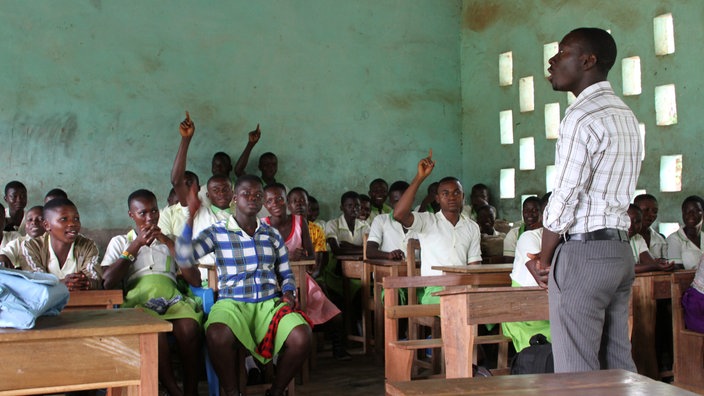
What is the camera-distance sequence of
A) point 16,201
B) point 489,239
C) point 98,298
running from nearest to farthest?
point 98,298
point 16,201
point 489,239

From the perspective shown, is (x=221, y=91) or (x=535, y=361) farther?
(x=221, y=91)

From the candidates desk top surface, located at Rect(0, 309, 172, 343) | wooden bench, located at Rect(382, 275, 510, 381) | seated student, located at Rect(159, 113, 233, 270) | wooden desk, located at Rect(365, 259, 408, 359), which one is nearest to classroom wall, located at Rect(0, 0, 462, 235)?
seated student, located at Rect(159, 113, 233, 270)

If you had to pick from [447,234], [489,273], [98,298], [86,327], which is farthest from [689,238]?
[86,327]

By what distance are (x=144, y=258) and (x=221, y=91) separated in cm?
357

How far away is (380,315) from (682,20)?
368 centimetres

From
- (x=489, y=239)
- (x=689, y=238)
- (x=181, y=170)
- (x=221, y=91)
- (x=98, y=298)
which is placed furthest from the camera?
(x=221, y=91)

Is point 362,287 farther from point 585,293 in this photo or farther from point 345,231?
point 585,293

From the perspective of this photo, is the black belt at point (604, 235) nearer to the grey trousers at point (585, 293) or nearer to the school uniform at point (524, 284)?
the grey trousers at point (585, 293)

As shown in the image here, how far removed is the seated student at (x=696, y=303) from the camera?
4496 millimetres

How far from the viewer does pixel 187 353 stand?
4.48 meters

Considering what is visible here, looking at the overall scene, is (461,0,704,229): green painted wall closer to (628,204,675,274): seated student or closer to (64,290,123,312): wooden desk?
(628,204,675,274): seated student

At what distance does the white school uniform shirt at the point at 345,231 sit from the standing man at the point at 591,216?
5.09m

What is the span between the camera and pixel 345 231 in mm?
7785

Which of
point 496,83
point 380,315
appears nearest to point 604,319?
point 380,315
